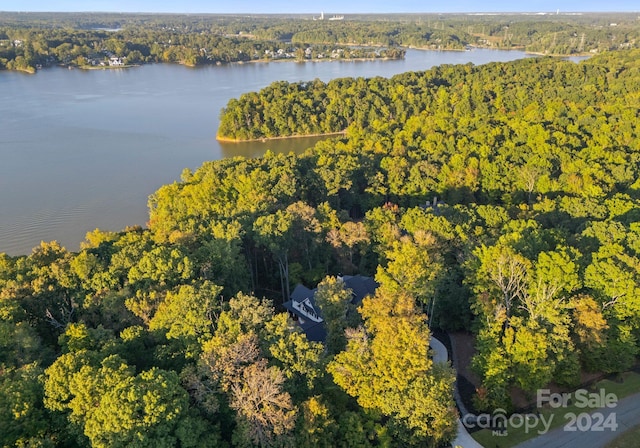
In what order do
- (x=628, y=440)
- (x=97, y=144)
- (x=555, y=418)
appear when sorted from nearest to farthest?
1. (x=628, y=440)
2. (x=555, y=418)
3. (x=97, y=144)

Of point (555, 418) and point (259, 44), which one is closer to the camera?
point (555, 418)

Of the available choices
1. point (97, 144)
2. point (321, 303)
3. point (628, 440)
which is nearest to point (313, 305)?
point (321, 303)

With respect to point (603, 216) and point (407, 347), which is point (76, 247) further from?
point (603, 216)

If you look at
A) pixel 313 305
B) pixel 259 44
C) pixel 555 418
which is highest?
pixel 259 44

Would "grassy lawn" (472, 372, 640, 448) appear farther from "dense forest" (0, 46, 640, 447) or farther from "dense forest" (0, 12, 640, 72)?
"dense forest" (0, 12, 640, 72)

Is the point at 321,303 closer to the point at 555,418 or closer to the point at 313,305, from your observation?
the point at 313,305

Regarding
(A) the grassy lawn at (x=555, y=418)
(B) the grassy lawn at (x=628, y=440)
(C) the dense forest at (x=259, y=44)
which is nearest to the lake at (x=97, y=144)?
(C) the dense forest at (x=259, y=44)

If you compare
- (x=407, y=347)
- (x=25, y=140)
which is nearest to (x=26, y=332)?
(x=407, y=347)

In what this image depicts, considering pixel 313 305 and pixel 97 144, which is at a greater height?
pixel 97 144
